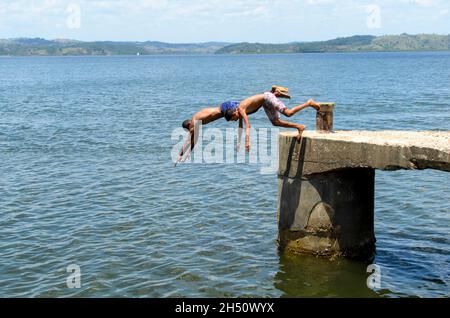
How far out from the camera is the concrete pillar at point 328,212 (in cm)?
1391

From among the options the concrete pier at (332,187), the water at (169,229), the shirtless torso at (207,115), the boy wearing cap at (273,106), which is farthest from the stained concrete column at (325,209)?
the shirtless torso at (207,115)

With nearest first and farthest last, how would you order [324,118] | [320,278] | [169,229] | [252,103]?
[320,278] < [252,103] < [324,118] < [169,229]

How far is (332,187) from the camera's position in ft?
45.5

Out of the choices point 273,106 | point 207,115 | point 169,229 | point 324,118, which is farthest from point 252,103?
point 169,229

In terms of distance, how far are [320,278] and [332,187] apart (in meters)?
2.06

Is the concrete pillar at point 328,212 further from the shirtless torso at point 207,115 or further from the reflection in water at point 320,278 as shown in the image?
the shirtless torso at point 207,115

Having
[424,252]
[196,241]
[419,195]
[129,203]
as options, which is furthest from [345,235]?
[129,203]

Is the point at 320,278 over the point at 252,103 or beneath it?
beneath

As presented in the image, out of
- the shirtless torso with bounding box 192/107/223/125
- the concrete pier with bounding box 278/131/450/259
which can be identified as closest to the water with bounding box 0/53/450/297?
the concrete pier with bounding box 278/131/450/259

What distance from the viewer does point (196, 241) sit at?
54.7 feet

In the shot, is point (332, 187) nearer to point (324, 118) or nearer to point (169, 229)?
point (324, 118)

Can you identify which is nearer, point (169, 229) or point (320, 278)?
point (320, 278)

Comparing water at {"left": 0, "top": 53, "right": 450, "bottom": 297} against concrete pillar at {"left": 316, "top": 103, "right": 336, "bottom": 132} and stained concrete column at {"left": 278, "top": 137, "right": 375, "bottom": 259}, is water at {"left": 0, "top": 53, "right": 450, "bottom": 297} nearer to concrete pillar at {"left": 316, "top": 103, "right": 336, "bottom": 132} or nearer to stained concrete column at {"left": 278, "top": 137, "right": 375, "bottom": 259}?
stained concrete column at {"left": 278, "top": 137, "right": 375, "bottom": 259}

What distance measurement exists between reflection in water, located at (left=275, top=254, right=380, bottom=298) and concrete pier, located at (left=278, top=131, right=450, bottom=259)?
241 mm
